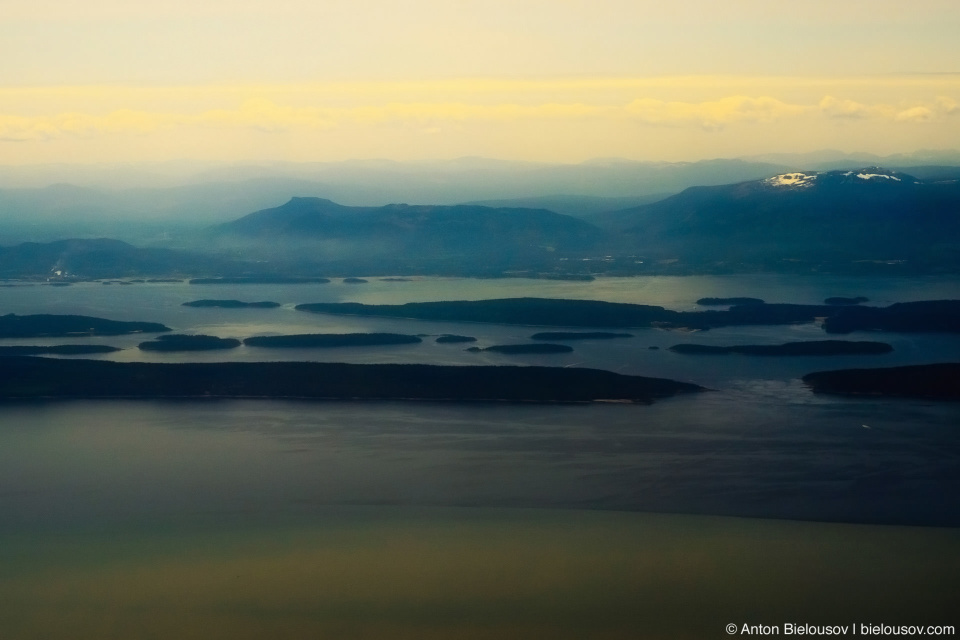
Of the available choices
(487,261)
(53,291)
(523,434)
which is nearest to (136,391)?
(523,434)

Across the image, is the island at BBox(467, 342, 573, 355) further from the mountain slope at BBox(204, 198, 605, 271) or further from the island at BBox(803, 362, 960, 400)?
the mountain slope at BBox(204, 198, 605, 271)

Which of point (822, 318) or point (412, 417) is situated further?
point (822, 318)

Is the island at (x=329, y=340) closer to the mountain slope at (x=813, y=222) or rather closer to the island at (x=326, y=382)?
the island at (x=326, y=382)

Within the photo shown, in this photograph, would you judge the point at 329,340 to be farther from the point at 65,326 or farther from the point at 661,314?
the point at 661,314

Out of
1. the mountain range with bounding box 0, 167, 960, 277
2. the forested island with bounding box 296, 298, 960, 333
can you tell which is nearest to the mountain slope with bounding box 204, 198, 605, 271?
the mountain range with bounding box 0, 167, 960, 277

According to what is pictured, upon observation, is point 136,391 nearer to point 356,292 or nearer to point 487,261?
point 356,292

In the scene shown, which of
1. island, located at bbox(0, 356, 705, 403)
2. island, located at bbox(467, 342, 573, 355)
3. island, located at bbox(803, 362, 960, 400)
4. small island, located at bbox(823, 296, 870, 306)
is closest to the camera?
island, located at bbox(803, 362, 960, 400)

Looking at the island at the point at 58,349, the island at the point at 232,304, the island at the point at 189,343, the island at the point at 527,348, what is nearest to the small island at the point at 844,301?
the island at the point at 527,348
